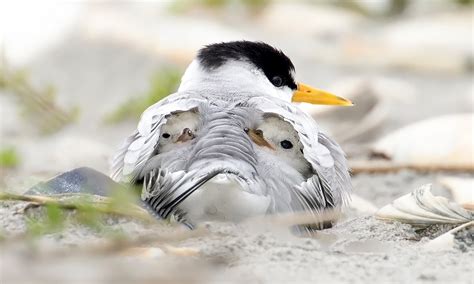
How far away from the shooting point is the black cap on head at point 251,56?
3202 mm

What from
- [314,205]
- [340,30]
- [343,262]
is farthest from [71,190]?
[340,30]

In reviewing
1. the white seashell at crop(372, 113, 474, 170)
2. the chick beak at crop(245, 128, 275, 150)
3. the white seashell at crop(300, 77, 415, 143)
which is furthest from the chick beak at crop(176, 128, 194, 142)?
the white seashell at crop(300, 77, 415, 143)

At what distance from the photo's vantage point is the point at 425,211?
276 centimetres

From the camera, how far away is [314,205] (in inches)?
102

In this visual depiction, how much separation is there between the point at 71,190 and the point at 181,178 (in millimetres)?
347

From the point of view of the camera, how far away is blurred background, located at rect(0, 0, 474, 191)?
5105mm

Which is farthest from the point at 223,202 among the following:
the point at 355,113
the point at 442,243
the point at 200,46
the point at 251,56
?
the point at 200,46

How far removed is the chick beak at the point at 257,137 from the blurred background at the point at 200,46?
75.4 inches

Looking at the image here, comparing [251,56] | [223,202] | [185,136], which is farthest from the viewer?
[251,56]

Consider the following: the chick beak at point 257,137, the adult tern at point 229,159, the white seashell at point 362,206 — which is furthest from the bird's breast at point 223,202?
the white seashell at point 362,206

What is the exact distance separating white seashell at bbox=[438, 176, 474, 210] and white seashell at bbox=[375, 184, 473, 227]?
343mm

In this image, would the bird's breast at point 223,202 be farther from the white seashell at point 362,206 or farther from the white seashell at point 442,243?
the white seashell at point 362,206

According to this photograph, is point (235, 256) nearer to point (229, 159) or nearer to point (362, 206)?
point (229, 159)

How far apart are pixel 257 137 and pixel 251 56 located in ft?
2.13
